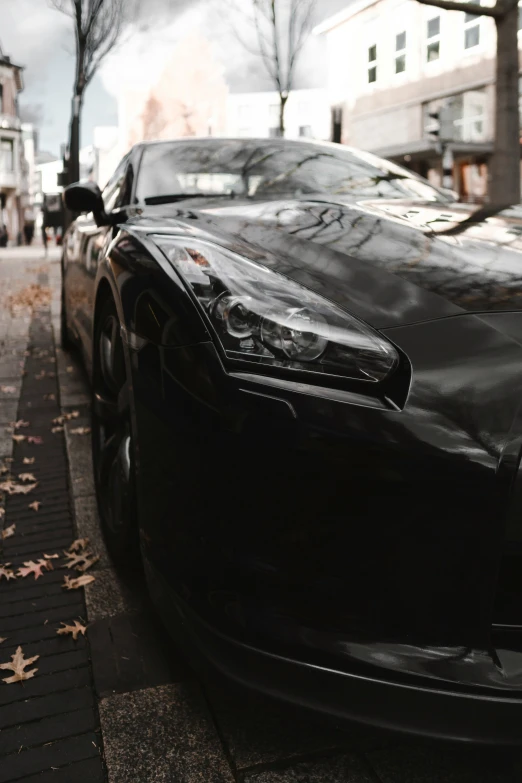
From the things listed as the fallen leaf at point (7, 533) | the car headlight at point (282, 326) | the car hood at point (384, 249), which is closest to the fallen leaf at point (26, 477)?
the fallen leaf at point (7, 533)

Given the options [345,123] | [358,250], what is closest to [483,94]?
[345,123]

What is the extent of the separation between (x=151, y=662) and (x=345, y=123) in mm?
29773

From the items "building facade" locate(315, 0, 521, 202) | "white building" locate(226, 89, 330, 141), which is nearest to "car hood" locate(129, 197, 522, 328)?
"building facade" locate(315, 0, 521, 202)

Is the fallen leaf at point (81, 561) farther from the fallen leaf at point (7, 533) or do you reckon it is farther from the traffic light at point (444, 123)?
the traffic light at point (444, 123)

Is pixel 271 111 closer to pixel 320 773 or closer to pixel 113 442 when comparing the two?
pixel 113 442

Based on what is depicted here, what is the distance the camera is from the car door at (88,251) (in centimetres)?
339

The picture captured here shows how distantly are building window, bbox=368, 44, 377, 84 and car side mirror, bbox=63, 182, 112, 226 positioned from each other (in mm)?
26876

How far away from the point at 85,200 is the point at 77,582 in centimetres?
158

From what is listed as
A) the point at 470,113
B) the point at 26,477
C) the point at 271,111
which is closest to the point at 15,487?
the point at 26,477

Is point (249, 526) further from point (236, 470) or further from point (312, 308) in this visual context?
point (312, 308)

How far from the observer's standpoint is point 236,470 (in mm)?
1478

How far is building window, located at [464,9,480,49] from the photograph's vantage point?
2280 centimetres

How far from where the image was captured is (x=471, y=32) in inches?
909

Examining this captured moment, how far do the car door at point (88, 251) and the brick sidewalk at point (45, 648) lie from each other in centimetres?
62
